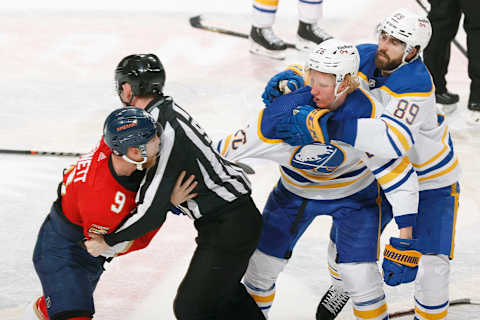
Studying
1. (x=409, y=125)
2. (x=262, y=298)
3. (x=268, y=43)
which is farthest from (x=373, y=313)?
(x=268, y=43)

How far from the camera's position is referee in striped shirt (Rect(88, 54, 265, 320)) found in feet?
7.44

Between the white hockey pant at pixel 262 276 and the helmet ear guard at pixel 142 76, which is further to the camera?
the white hockey pant at pixel 262 276

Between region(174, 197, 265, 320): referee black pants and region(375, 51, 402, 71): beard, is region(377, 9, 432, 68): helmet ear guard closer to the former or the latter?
region(375, 51, 402, 71): beard

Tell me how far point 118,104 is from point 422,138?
2972 millimetres

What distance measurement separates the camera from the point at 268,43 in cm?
591

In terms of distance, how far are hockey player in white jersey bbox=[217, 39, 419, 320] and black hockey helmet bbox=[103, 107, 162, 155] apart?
421 millimetres

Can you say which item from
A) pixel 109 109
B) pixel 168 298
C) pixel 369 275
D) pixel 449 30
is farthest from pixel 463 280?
pixel 109 109

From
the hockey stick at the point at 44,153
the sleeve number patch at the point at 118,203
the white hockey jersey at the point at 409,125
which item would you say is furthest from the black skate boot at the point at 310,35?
the sleeve number patch at the point at 118,203

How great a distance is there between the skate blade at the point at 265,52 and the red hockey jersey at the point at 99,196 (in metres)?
3.74

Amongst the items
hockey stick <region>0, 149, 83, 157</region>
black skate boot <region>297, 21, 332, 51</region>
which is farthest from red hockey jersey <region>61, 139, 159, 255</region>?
black skate boot <region>297, 21, 332, 51</region>

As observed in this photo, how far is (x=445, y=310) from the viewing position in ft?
8.79

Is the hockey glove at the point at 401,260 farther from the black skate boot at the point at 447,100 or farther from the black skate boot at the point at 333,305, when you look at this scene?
the black skate boot at the point at 447,100

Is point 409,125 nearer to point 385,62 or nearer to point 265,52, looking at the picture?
point 385,62

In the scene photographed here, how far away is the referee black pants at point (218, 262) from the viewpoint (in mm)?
2383
